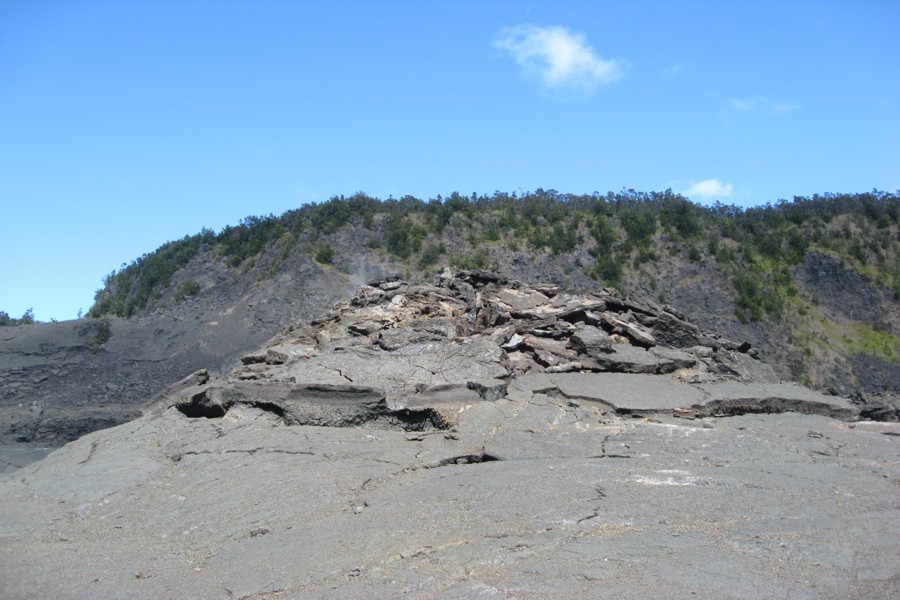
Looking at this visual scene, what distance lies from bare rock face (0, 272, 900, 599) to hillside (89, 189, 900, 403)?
879 inches

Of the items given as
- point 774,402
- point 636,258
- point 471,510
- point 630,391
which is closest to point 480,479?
point 471,510

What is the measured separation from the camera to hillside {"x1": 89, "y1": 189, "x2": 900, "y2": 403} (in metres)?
32.9

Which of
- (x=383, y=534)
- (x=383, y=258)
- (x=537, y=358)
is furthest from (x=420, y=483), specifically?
(x=383, y=258)

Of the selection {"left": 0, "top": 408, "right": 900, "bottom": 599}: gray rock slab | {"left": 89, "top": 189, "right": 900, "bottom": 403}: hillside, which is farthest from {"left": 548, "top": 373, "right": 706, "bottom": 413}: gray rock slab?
{"left": 89, "top": 189, "right": 900, "bottom": 403}: hillside

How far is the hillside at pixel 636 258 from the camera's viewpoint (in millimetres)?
32875

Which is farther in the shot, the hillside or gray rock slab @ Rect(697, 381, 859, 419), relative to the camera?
the hillside

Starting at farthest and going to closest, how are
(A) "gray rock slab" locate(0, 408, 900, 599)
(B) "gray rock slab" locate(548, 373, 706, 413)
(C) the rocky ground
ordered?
(C) the rocky ground → (B) "gray rock slab" locate(548, 373, 706, 413) → (A) "gray rock slab" locate(0, 408, 900, 599)

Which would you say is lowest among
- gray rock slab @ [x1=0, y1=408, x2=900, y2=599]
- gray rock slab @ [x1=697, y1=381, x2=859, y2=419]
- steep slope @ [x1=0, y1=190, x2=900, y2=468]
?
gray rock slab @ [x1=0, y1=408, x2=900, y2=599]

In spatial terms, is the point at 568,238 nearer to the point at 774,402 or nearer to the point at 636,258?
the point at 636,258

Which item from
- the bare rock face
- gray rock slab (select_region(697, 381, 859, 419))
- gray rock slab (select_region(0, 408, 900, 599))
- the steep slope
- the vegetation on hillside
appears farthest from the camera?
the vegetation on hillside

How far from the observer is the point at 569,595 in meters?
4.20

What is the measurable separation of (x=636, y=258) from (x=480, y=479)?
3121 cm

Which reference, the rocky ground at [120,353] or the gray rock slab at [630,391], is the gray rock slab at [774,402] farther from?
the rocky ground at [120,353]

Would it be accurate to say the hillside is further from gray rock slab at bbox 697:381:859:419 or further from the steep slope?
gray rock slab at bbox 697:381:859:419
